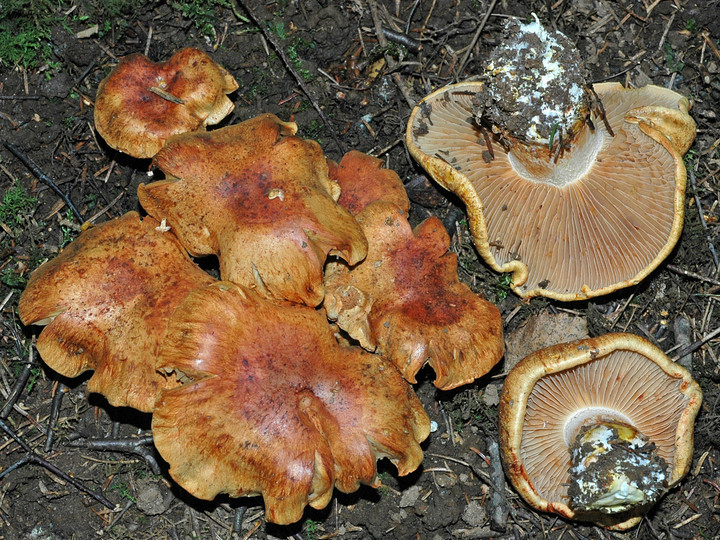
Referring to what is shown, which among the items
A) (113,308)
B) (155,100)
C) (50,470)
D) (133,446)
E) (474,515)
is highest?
(155,100)

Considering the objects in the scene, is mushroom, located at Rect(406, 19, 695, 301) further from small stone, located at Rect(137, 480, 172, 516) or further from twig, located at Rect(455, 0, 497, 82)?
small stone, located at Rect(137, 480, 172, 516)

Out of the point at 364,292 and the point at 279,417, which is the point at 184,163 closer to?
the point at 364,292

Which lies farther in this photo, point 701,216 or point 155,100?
point 701,216

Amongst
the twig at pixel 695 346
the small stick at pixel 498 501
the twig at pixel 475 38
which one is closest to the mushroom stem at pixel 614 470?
the small stick at pixel 498 501

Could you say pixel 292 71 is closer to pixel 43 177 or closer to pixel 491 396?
pixel 43 177

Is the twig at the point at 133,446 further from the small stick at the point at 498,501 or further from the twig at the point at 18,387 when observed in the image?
the small stick at the point at 498,501

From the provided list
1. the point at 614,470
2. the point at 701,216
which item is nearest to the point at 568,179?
the point at 701,216

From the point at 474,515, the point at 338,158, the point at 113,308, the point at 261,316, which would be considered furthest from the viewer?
the point at 338,158

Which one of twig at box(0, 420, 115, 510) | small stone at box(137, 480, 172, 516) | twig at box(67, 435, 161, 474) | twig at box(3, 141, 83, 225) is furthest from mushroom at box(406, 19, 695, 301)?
twig at box(0, 420, 115, 510)

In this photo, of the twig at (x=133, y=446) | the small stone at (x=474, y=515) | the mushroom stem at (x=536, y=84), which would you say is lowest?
the small stone at (x=474, y=515)
